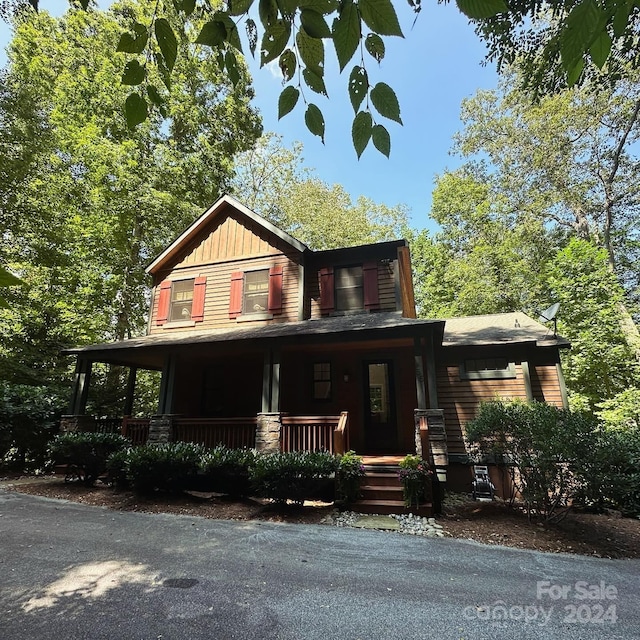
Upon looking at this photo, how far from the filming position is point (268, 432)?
7.66 metres

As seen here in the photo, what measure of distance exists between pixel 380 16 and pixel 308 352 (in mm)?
8876

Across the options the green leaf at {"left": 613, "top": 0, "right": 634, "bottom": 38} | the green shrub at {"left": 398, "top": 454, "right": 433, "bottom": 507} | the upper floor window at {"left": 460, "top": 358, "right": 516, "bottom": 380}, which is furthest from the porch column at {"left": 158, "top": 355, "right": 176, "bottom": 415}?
the green leaf at {"left": 613, "top": 0, "right": 634, "bottom": 38}

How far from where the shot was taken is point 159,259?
11273mm

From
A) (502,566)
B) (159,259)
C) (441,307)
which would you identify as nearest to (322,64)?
(502,566)

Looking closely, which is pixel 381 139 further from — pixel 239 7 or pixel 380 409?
pixel 380 409

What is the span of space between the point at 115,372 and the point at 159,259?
20.2 ft

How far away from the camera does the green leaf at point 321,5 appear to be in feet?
4.03

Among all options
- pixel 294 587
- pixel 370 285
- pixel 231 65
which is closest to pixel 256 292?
pixel 370 285

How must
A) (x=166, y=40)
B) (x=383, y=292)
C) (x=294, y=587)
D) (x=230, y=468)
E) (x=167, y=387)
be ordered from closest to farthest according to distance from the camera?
(x=166, y=40)
(x=294, y=587)
(x=230, y=468)
(x=167, y=387)
(x=383, y=292)

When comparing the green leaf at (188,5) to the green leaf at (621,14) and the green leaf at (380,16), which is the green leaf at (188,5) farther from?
the green leaf at (621,14)

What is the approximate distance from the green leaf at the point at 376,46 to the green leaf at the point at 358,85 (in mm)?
60

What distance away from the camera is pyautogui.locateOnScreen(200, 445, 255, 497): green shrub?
6.98 meters

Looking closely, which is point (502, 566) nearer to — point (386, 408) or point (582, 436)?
point (582, 436)

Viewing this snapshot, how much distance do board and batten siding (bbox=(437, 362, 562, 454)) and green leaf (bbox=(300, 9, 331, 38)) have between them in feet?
30.1
